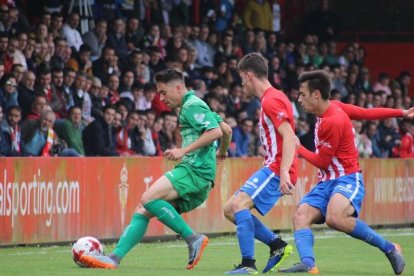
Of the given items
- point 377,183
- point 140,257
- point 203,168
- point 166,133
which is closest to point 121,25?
point 166,133

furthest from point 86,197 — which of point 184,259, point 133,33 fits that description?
point 133,33

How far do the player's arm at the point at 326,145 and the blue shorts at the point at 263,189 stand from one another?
14.2 inches

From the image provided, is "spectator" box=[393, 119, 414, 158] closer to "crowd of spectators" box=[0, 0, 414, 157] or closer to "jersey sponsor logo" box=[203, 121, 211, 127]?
"crowd of spectators" box=[0, 0, 414, 157]

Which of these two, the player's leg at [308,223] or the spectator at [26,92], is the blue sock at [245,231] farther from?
the spectator at [26,92]

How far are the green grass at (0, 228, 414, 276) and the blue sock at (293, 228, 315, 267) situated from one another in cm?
29

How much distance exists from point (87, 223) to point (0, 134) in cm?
167

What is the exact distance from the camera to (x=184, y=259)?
1357 centimetres

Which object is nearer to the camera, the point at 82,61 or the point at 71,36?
the point at 82,61

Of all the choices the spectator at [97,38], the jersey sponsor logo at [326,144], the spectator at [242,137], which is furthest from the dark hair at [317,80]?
the spectator at [242,137]

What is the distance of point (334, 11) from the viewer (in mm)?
31031

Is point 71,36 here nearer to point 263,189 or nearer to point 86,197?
point 86,197

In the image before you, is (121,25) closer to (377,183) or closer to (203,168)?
(377,183)

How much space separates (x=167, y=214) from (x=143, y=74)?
984 centimetres

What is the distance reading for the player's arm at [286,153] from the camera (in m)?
10.7
